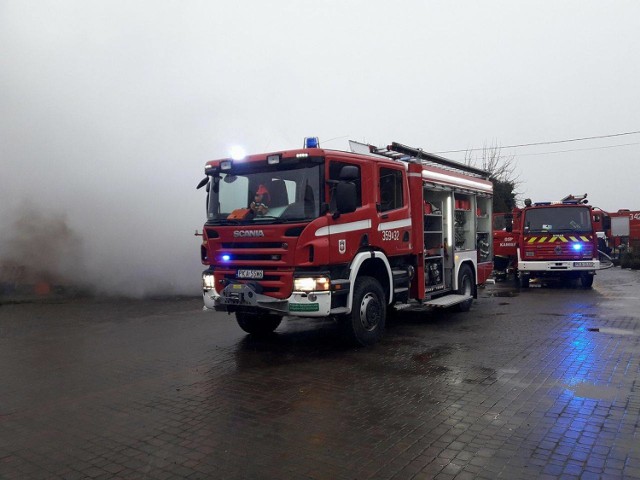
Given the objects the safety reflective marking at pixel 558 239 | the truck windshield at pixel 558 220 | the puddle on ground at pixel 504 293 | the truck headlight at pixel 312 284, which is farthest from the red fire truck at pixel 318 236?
the truck windshield at pixel 558 220

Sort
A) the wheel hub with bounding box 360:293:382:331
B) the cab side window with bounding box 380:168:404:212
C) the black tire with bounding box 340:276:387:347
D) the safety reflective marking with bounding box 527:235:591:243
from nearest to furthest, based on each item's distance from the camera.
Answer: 1. the black tire with bounding box 340:276:387:347
2. the wheel hub with bounding box 360:293:382:331
3. the cab side window with bounding box 380:168:404:212
4. the safety reflective marking with bounding box 527:235:591:243

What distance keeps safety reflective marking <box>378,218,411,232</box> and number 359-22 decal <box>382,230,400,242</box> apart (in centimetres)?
6

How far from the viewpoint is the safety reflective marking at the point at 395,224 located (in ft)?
24.6

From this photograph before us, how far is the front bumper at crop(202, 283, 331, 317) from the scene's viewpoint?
6359 mm

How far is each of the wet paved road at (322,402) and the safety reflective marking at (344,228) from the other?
63.4 inches

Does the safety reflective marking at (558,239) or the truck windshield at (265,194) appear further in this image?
the safety reflective marking at (558,239)

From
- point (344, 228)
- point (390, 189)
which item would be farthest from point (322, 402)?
point (390, 189)

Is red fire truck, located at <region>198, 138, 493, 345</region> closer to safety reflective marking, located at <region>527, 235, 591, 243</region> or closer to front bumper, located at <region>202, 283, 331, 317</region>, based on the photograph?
front bumper, located at <region>202, 283, 331, 317</region>

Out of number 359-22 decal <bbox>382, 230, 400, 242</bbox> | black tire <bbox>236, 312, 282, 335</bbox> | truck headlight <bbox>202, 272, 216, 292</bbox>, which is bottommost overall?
black tire <bbox>236, 312, 282, 335</bbox>

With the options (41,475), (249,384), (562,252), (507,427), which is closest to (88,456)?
(41,475)

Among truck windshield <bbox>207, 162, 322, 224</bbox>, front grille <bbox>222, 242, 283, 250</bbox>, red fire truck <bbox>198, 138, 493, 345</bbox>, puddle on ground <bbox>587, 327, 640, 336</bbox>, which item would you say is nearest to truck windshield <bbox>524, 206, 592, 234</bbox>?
puddle on ground <bbox>587, 327, 640, 336</bbox>

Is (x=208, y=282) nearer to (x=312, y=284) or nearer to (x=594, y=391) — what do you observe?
(x=312, y=284)

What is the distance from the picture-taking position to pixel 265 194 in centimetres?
689

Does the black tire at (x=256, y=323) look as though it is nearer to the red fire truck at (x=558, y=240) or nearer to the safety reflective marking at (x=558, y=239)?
the red fire truck at (x=558, y=240)
